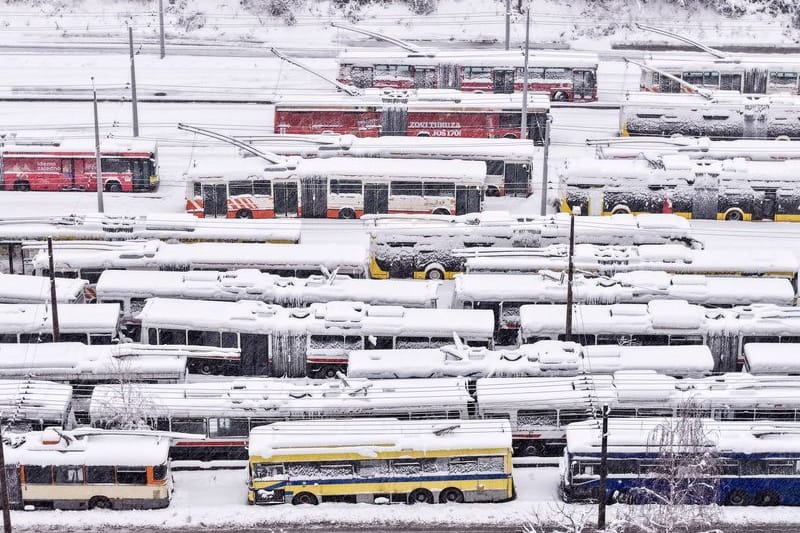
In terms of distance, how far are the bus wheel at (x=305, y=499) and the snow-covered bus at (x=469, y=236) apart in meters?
14.7

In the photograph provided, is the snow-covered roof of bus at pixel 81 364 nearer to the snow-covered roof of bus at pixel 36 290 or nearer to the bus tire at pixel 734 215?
the snow-covered roof of bus at pixel 36 290

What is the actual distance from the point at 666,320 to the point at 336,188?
17100 millimetres

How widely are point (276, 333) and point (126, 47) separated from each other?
127 feet

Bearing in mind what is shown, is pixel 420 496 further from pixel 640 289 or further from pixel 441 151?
pixel 441 151

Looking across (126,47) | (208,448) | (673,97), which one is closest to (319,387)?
(208,448)

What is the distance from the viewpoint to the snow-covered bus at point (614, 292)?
4306 centimetres

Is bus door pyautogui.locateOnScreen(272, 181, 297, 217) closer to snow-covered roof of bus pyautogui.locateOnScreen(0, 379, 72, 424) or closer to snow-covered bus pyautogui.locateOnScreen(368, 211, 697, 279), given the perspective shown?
snow-covered bus pyautogui.locateOnScreen(368, 211, 697, 279)

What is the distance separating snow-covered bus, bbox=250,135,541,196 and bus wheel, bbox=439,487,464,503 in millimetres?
22513

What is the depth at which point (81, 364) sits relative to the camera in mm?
38812

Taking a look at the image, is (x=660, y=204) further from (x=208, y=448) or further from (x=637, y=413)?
(x=208, y=448)

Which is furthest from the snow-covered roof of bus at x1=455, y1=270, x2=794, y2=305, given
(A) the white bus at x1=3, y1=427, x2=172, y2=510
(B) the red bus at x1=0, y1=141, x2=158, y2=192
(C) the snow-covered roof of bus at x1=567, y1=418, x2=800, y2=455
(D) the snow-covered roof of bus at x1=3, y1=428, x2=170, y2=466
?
(B) the red bus at x1=0, y1=141, x2=158, y2=192

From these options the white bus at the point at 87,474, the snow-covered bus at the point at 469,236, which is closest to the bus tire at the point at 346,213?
the snow-covered bus at the point at 469,236

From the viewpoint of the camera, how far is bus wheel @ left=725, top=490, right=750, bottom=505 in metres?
34.9

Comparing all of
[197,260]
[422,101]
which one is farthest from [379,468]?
[422,101]
